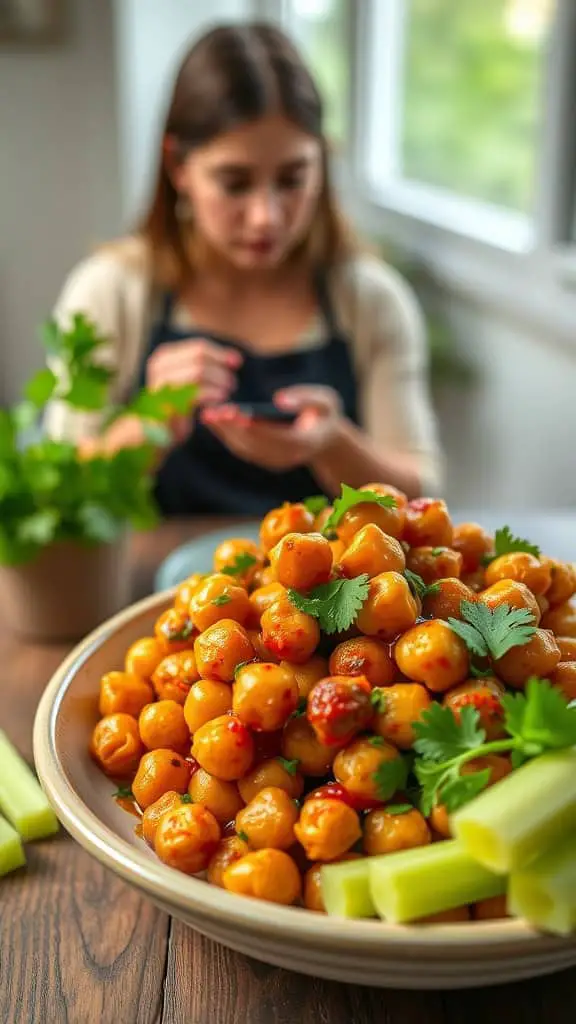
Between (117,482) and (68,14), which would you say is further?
(68,14)

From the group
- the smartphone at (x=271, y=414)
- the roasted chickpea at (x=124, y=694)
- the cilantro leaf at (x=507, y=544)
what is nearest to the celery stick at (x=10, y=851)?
the roasted chickpea at (x=124, y=694)

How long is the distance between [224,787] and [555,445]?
1767 mm

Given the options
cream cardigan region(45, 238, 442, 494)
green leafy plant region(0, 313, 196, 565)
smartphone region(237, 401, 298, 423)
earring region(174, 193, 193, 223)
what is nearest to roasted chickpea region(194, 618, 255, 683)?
green leafy plant region(0, 313, 196, 565)

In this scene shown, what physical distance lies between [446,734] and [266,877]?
0.43 ft

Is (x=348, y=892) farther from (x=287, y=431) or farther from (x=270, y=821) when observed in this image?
(x=287, y=431)

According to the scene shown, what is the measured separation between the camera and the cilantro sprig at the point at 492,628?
62cm

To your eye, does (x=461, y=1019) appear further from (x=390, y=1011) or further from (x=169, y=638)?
(x=169, y=638)

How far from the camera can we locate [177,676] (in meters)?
0.73

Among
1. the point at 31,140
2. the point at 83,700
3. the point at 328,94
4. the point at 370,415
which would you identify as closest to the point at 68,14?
the point at 31,140

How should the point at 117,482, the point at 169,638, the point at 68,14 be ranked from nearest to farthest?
the point at 169,638, the point at 117,482, the point at 68,14

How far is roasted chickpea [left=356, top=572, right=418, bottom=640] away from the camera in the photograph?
0.62 meters

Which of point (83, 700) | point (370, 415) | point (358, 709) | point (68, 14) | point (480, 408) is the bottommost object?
point (480, 408)

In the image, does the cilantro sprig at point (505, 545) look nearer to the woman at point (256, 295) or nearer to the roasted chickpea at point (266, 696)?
the roasted chickpea at point (266, 696)

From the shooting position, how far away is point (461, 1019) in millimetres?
633
